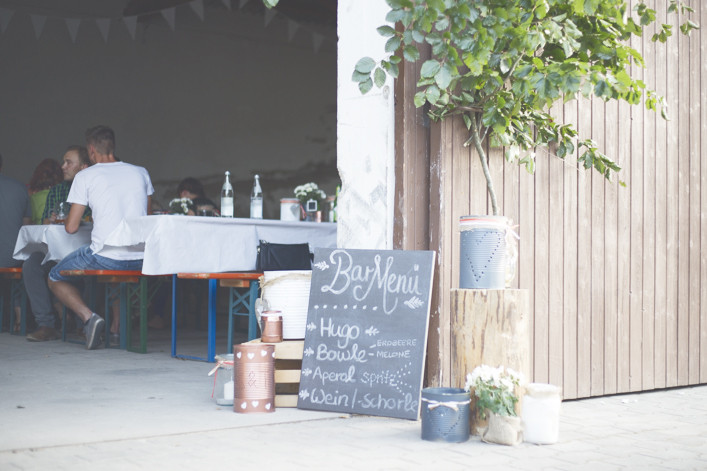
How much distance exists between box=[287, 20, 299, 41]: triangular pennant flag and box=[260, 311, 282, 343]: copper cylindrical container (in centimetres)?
701

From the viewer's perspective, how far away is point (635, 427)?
11.0ft

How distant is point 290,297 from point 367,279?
0.47m

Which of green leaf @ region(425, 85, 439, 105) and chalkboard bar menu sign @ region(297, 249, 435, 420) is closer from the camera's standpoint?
green leaf @ region(425, 85, 439, 105)

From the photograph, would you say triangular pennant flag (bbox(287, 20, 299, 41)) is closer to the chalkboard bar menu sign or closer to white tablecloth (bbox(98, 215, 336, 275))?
white tablecloth (bbox(98, 215, 336, 275))

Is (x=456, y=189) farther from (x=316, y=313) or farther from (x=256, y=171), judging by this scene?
(x=256, y=171)

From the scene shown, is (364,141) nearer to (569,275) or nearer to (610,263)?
(569,275)

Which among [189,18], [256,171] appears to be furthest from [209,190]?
[189,18]

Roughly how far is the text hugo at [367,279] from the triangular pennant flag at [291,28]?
7.02 meters

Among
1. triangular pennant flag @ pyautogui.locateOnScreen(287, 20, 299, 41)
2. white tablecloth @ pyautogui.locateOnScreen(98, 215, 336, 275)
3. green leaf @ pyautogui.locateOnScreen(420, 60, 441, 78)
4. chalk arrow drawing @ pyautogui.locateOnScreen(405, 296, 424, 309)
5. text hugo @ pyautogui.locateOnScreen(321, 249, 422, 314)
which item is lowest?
chalk arrow drawing @ pyautogui.locateOnScreen(405, 296, 424, 309)

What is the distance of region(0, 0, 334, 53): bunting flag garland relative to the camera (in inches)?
378

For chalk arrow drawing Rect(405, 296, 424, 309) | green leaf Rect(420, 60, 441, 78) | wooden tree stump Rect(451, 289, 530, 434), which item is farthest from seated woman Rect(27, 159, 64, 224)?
wooden tree stump Rect(451, 289, 530, 434)

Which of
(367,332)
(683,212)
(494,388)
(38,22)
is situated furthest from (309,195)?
(38,22)

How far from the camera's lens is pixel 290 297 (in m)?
3.82

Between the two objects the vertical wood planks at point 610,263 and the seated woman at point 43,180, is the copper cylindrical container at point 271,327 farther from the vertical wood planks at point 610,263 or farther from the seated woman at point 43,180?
the seated woman at point 43,180
